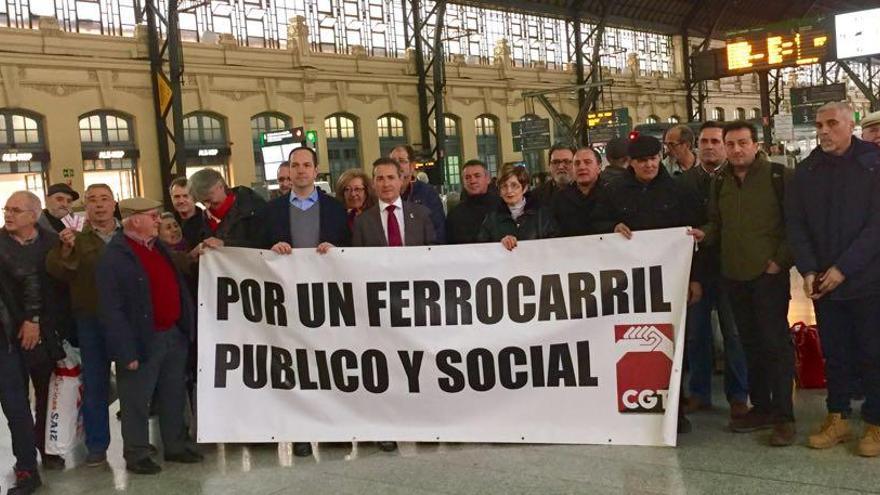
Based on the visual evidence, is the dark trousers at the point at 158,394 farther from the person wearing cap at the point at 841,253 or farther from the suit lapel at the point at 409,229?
the person wearing cap at the point at 841,253

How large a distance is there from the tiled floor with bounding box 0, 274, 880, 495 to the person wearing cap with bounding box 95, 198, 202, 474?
0.22m

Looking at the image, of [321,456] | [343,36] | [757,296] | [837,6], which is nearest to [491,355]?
[321,456]

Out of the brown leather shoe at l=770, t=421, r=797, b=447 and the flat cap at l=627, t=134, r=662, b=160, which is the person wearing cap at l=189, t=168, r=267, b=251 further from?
the brown leather shoe at l=770, t=421, r=797, b=447

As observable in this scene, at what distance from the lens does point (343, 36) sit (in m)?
28.7

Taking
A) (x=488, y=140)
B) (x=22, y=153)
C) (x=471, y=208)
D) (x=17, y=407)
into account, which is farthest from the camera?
(x=488, y=140)

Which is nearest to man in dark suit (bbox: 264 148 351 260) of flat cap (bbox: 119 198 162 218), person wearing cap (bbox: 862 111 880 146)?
flat cap (bbox: 119 198 162 218)

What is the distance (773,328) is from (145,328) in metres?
3.59

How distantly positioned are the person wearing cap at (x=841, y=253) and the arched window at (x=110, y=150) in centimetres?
2108

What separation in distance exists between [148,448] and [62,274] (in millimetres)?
1162

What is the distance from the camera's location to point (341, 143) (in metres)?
29.2

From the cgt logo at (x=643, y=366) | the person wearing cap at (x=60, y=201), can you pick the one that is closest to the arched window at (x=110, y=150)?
the person wearing cap at (x=60, y=201)

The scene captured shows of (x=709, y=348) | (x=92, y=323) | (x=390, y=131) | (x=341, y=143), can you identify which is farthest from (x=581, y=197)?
(x=390, y=131)

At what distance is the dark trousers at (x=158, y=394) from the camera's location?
200 inches

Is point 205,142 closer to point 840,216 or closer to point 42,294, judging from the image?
point 42,294
